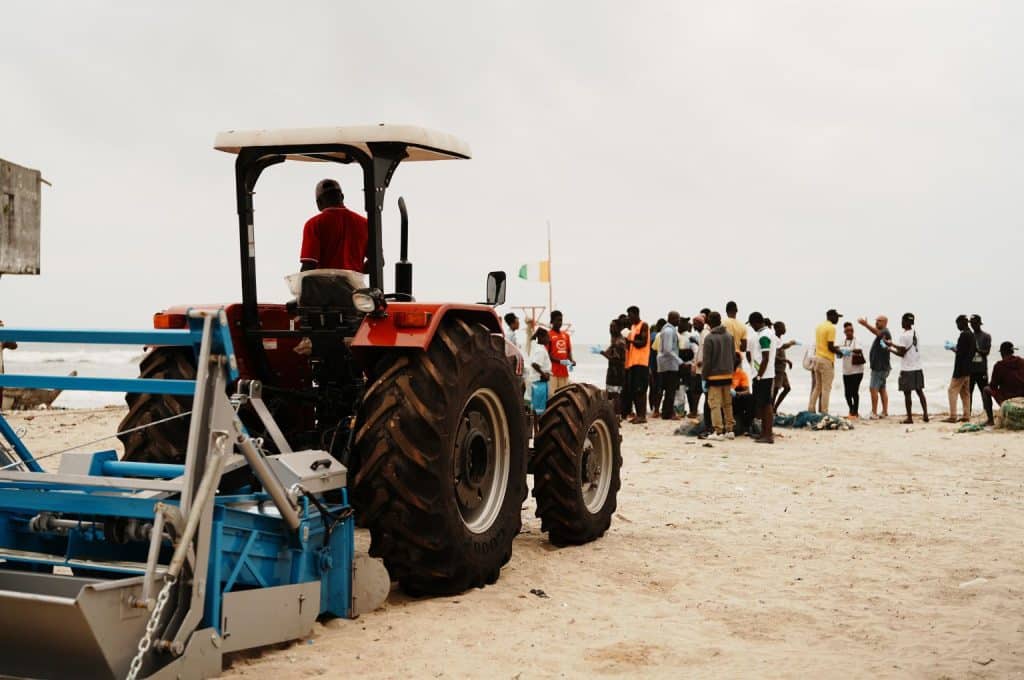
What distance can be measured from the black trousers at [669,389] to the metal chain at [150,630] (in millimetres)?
13600

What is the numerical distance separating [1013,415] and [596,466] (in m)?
10.2

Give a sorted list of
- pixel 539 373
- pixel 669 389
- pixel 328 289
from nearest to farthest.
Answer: pixel 328 289, pixel 539 373, pixel 669 389

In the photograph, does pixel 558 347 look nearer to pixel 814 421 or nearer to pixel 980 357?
A: pixel 814 421

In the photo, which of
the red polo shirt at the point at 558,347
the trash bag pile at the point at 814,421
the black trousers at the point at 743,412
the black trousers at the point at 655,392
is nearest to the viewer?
the black trousers at the point at 743,412

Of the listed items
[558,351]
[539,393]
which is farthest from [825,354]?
[539,393]

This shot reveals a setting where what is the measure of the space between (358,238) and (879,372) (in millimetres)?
14179

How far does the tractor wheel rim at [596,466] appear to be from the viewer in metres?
6.98

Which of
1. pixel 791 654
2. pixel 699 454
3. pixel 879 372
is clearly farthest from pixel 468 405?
pixel 879 372

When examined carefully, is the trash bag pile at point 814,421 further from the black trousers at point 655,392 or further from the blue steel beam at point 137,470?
the blue steel beam at point 137,470

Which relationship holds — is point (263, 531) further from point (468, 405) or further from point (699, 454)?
point (699, 454)

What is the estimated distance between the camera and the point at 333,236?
5617 mm

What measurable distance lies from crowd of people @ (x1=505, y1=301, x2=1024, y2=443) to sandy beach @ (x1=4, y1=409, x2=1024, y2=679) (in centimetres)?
359

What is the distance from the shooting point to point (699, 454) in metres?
12.2

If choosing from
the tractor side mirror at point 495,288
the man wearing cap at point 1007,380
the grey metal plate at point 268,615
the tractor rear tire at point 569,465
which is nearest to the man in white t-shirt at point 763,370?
the man wearing cap at point 1007,380
